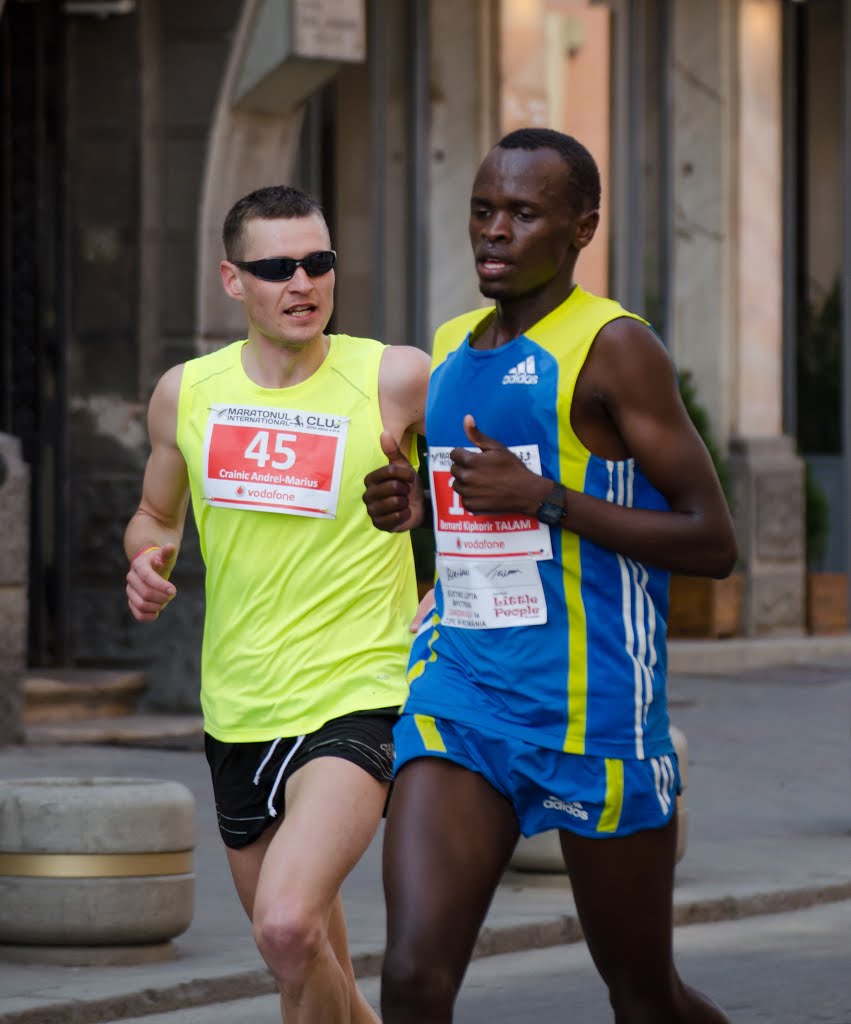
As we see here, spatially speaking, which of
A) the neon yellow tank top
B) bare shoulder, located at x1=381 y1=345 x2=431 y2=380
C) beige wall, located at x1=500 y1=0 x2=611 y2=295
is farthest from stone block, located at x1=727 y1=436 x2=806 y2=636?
the neon yellow tank top

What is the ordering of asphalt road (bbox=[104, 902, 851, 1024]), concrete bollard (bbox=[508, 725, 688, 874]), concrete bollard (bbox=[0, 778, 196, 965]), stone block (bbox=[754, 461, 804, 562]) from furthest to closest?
stone block (bbox=[754, 461, 804, 562]) < concrete bollard (bbox=[508, 725, 688, 874]) < concrete bollard (bbox=[0, 778, 196, 965]) < asphalt road (bbox=[104, 902, 851, 1024])

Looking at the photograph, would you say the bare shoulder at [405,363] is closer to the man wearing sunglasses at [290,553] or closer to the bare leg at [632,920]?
the man wearing sunglasses at [290,553]

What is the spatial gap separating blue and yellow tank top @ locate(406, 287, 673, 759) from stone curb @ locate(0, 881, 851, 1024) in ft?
7.90

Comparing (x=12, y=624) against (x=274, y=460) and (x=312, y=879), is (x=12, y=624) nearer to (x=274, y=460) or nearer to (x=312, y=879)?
(x=274, y=460)

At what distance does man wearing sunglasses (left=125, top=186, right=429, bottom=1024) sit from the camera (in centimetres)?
513

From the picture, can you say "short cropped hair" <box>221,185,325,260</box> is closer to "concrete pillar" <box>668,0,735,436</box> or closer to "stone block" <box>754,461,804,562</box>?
"stone block" <box>754,461,804,562</box>

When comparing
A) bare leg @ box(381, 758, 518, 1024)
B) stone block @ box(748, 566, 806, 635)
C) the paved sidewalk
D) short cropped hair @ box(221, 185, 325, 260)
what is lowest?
stone block @ box(748, 566, 806, 635)

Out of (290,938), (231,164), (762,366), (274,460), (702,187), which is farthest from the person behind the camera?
(762,366)

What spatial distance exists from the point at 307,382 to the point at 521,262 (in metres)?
0.90

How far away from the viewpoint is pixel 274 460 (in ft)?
17.3

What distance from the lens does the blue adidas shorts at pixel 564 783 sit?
14.9ft

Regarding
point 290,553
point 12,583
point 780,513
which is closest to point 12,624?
point 12,583

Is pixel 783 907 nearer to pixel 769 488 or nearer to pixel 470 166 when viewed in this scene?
pixel 470 166

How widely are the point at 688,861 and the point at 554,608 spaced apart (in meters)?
5.18
